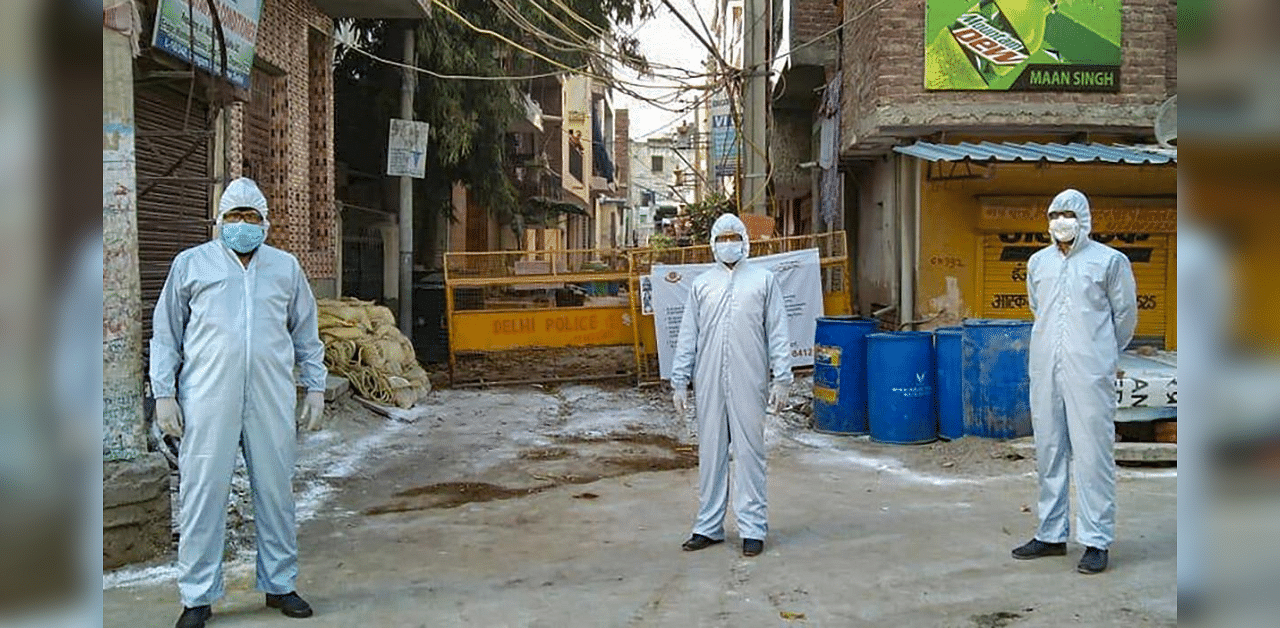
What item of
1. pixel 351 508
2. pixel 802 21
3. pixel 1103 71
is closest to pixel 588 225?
pixel 802 21

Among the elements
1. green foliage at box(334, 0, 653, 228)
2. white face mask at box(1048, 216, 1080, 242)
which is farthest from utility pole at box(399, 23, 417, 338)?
white face mask at box(1048, 216, 1080, 242)

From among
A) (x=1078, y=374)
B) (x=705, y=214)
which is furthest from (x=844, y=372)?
(x=705, y=214)

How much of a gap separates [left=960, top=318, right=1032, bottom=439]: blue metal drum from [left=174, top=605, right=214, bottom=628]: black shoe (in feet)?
19.7

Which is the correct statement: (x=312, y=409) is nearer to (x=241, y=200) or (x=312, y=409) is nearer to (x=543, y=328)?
(x=241, y=200)

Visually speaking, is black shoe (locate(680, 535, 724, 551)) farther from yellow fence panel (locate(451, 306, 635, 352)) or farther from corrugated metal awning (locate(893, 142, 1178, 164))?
yellow fence panel (locate(451, 306, 635, 352))

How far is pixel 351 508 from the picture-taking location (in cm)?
682

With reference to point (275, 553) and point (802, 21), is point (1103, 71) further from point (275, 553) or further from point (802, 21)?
point (275, 553)

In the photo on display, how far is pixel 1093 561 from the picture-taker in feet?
16.8

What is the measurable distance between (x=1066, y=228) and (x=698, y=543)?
2.54 metres

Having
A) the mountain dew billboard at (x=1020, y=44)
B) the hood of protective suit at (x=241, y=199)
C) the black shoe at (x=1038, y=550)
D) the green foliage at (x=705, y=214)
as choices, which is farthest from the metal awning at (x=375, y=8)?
the green foliage at (x=705, y=214)

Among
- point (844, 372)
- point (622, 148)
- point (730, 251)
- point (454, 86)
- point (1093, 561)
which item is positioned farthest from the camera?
point (622, 148)

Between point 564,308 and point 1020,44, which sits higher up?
point 1020,44

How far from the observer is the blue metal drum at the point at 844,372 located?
9.07 meters

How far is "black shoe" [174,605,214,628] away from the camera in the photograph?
4359 mm
